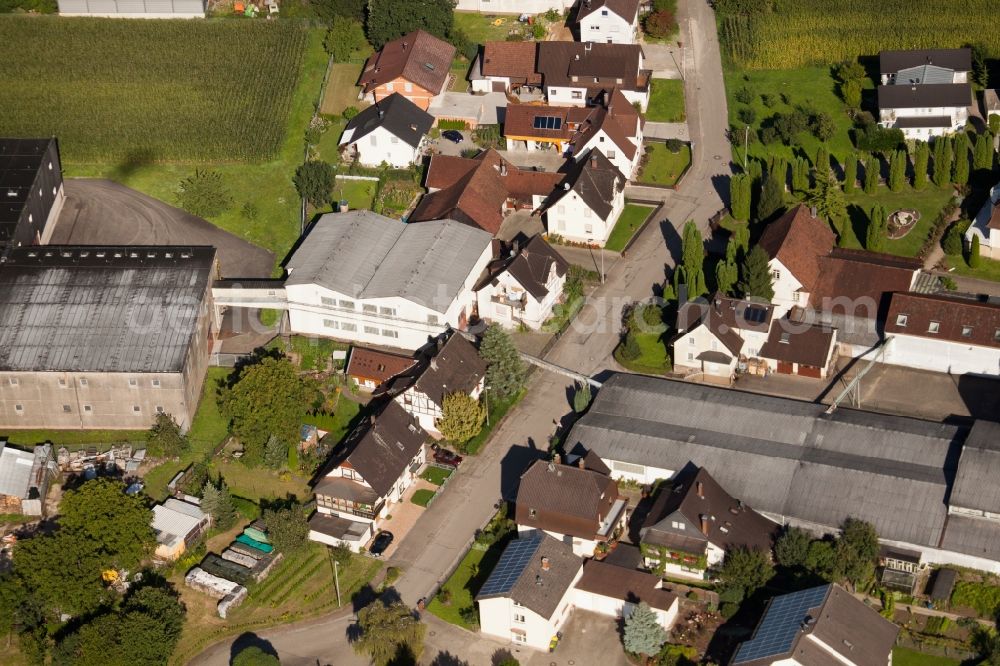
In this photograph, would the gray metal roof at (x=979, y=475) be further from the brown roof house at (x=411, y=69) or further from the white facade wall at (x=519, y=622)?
the brown roof house at (x=411, y=69)

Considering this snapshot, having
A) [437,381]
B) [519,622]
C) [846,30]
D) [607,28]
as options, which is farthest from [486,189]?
[846,30]

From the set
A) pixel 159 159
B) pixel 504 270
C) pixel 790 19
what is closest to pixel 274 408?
pixel 504 270

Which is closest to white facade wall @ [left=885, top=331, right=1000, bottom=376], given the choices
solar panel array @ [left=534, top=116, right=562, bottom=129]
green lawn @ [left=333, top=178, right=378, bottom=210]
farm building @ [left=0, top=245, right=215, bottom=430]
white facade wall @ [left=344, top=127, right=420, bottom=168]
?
solar panel array @ [left=534, top=116, right=562, bottom=129]

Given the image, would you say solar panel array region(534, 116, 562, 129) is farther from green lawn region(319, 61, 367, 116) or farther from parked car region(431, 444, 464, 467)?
parked car region(431, 444, 464, 467)

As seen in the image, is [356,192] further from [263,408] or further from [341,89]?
[263,408]

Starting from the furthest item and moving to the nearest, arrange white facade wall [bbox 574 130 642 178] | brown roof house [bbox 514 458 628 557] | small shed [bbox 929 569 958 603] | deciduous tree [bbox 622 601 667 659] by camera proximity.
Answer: white facade wall [bbox 574 130 642 178]
brown roof house [bbox 514 458 628 557]
small shed [bbox 929 569 958 603]
deciduous tree [bbox 622 601 667 659]

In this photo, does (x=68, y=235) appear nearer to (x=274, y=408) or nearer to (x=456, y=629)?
(x=274, y=408)

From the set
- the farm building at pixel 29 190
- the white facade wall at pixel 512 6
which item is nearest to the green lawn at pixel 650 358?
the farm building at pixel 29 190
